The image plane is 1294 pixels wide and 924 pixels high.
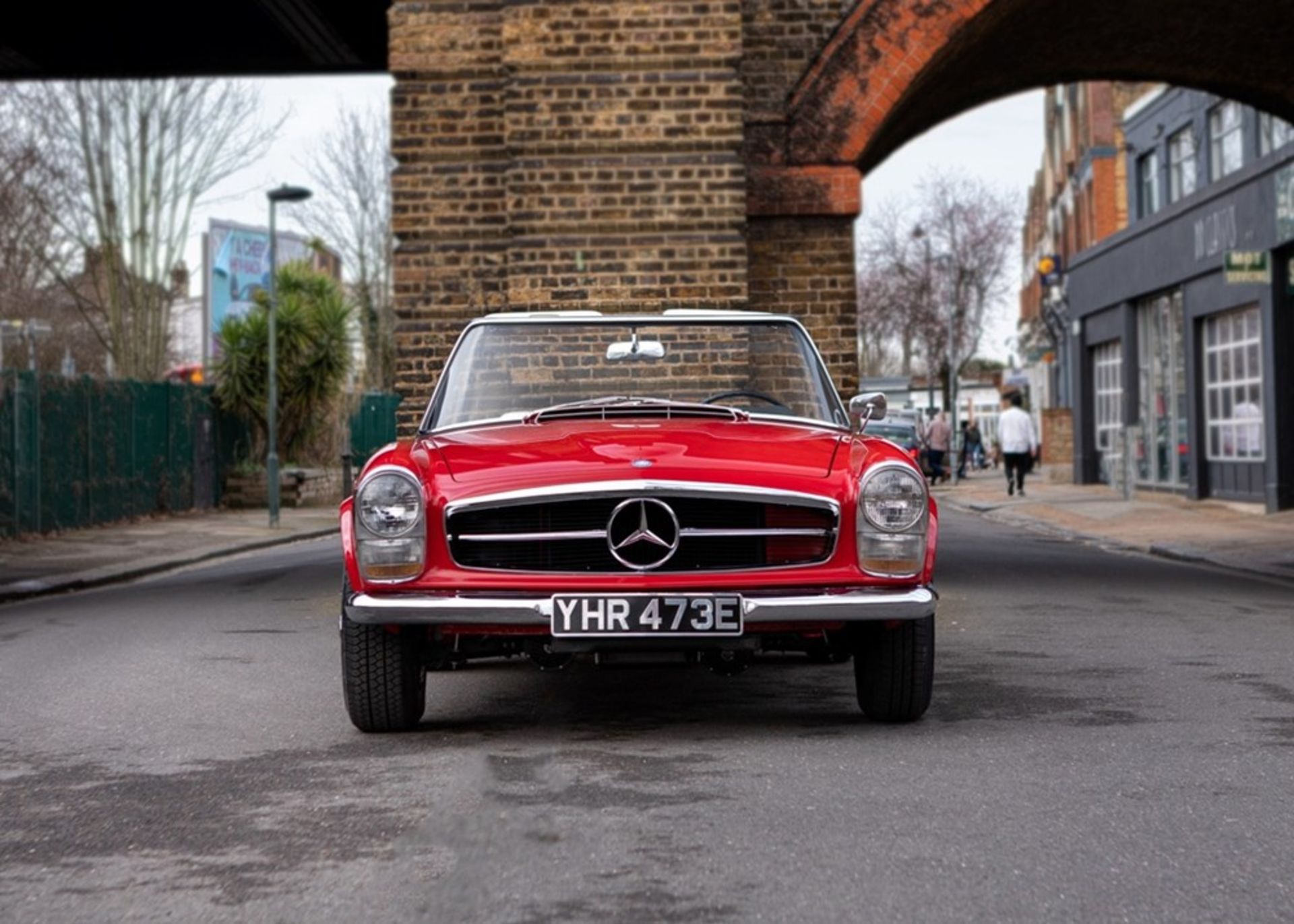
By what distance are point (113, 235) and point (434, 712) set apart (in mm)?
35194

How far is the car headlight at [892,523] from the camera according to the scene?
20.1ft

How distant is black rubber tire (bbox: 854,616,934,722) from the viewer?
632cm

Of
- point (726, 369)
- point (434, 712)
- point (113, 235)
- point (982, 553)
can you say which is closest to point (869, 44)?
point (982, 553)

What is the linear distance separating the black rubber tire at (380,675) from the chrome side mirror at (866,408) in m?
1.96

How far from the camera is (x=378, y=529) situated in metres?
6.14

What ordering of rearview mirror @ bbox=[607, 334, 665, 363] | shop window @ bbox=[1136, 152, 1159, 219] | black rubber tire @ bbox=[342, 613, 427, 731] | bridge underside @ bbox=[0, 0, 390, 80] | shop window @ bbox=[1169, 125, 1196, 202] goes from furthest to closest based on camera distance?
shop window @ bbox=[1136, 152, 1159, 219] < shop window @ bbox=[1169, 125, 1196, 202] < bridge underside @ bbox=[0, 0, 390, 80] < rearview mirror @ bbox=[607, 334, 665, 363] < black rubber tire @ bbox=[342, 613, 427, 731]

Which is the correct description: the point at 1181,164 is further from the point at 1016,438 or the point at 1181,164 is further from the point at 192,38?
the point at 192,38

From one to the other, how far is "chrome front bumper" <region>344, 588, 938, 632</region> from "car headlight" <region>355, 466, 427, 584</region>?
0.32ft

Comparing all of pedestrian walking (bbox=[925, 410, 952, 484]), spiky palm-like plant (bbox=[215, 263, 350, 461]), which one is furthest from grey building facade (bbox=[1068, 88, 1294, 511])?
spiky palm-like plant (bbox=[215, 263, 350, 461])

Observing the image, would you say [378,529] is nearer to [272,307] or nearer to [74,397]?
[74,397]

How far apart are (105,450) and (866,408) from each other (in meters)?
19.1

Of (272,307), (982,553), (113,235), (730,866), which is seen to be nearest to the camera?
(730,866)

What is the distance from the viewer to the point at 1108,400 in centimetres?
3603

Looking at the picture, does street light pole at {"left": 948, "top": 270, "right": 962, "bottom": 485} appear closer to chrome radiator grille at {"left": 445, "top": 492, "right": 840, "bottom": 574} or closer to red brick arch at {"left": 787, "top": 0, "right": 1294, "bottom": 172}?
red brick arch at {"left": 787, "top": 0, "right": 1294, "bottom": 172}
